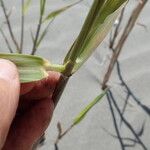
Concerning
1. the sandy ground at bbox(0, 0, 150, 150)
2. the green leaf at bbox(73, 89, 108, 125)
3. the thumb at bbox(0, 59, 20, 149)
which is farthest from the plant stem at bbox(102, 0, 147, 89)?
the thumb at bbox(0, 59, 20, 149)

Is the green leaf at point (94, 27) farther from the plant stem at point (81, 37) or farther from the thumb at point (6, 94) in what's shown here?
the thumb at point (6, 94)

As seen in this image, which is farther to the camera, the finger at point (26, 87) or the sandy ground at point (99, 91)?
the sandy ground at point (99, 91)

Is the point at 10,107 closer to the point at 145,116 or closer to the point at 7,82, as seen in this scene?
the point at 7,82

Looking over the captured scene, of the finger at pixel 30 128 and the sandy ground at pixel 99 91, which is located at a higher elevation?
the finger at pixel 30 128

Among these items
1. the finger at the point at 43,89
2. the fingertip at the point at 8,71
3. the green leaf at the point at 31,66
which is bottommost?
the finger at the point at 43,89

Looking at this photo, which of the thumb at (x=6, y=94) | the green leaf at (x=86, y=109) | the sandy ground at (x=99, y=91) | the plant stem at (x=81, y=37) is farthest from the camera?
the sandy ground at (x=99, y=91)

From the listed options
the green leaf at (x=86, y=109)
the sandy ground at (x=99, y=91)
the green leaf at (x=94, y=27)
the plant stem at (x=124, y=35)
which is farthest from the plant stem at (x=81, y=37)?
the sandy ground at (x=99, y=91)

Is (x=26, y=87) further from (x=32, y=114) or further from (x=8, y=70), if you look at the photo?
(x=8, y=70)
